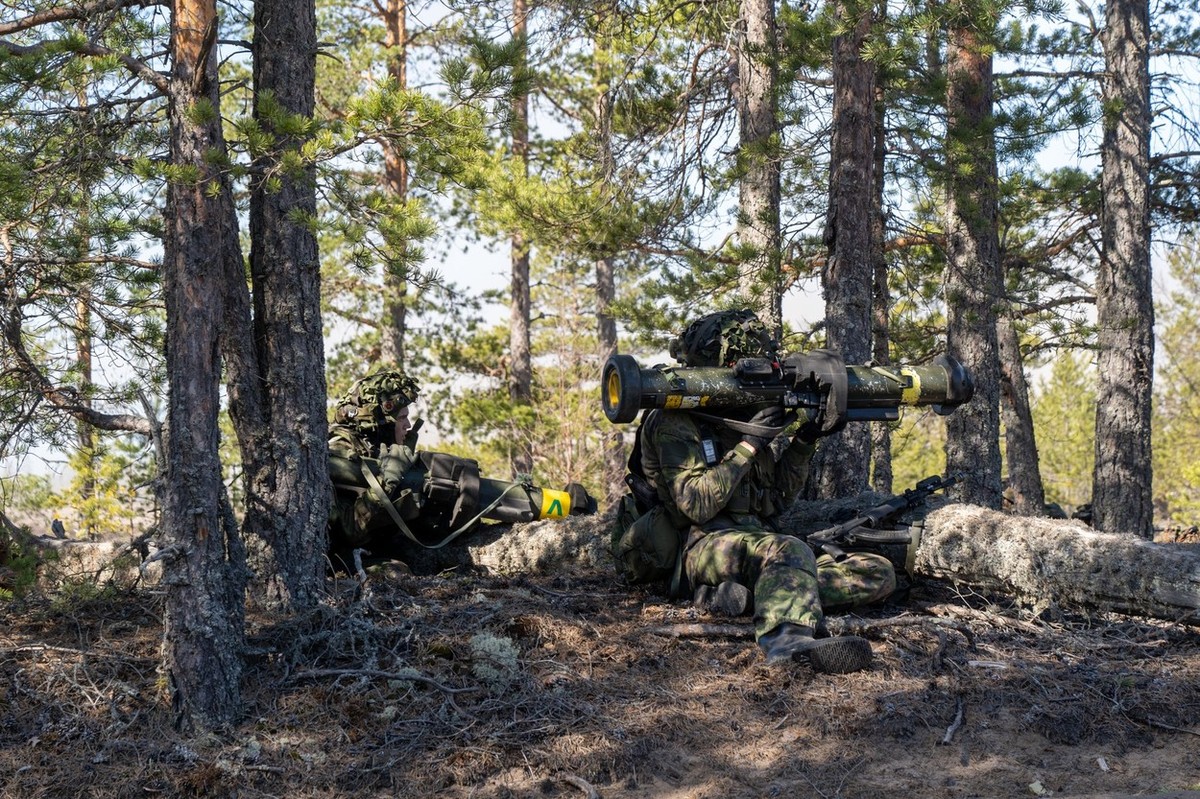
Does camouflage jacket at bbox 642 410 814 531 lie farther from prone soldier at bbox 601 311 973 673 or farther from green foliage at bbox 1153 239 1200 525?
green foliage at bbox 1153 239 1200 525

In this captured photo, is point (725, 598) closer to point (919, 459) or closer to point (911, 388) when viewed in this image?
point (911, 388)

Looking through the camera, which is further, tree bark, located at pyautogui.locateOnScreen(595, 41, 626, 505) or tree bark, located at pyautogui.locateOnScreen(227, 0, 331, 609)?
tree bark, located at pyautogui.locateOnScreen(595, 41, 626, 505)

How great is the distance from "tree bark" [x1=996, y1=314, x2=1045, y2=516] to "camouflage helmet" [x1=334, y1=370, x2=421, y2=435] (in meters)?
8.22

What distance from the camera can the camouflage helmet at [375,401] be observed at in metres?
7.43

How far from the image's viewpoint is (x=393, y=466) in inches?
276

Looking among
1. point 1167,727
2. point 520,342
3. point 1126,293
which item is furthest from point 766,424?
point 520,342

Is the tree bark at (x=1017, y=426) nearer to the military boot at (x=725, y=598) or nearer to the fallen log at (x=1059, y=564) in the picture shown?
the fallen log at (x=1059, y=564)

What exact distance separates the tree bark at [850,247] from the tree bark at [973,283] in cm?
151

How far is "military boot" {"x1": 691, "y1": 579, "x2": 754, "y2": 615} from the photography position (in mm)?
5551

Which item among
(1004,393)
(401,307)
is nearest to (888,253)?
(1004,393)

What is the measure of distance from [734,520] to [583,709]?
6.00 ft

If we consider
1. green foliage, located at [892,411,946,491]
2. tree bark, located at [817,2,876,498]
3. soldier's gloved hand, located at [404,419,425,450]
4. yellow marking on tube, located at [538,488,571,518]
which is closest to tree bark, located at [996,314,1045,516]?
tree bark, located at [817,2,876,498]

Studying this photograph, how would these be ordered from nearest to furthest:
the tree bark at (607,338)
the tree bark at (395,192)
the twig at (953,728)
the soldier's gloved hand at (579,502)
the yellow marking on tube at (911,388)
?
the twig at (953,728) < the yellow marking on tube at (911,388) < the soldier's gloved hand at (579,502) < the tree bark at (607,338) < the tree bark at (395,192)

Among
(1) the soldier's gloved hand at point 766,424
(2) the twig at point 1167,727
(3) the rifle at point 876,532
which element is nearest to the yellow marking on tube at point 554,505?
(3) the rifle at point 876,532
